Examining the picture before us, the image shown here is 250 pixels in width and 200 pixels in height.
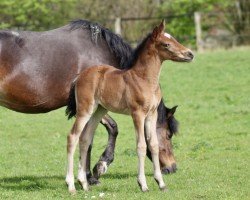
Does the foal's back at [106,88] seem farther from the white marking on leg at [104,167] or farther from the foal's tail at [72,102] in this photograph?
the white marking on leg at [104,167]

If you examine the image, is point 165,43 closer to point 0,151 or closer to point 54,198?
point 54,198

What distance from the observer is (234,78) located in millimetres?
19266

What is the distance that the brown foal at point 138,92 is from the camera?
7625mm

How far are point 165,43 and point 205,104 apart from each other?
9.12m

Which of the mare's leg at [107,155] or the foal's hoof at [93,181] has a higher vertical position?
the mare's leg at [107,155]

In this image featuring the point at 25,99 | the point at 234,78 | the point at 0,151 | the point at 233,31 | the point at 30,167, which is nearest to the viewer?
the point at 25,99

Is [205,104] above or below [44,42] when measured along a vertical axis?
below

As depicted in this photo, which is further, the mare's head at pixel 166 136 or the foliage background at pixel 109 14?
the foliage background at pixel 109 14

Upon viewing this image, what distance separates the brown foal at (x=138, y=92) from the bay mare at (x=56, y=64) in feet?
2.93

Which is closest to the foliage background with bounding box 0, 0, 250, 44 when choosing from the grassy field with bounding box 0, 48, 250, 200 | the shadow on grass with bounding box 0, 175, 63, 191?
the grassy field with bounding box 0, 48, 250, 200

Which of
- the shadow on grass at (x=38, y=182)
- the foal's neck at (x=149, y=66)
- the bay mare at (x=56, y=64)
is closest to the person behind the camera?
the foal's neck at (x=149, y=66)

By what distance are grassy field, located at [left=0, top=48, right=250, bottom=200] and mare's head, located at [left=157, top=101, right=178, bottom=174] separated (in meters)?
0.20

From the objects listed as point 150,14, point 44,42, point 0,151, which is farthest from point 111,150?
point 150,14

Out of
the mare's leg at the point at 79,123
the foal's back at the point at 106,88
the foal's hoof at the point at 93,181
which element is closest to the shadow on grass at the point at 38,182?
the foal's hoof at the point at 93,181
